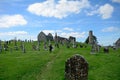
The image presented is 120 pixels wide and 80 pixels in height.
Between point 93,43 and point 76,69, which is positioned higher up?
point 93,43

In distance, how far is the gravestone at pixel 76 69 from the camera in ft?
62.2

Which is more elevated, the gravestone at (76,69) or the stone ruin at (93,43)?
the stone ruin at (93,43)

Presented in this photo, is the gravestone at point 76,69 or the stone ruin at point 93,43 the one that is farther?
the stone ruin at point 93,43

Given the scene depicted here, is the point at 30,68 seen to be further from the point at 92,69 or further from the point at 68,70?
the point at 68,70

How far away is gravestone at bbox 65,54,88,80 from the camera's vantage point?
19.0m

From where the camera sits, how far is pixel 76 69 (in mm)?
18953

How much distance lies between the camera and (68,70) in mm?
19234

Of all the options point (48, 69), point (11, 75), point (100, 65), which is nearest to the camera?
point (11, 75)

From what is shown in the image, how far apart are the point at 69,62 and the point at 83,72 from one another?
1.32 metres

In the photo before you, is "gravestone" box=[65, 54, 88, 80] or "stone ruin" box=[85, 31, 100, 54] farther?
"stone ruin" box=[85, 31, 100, 54]

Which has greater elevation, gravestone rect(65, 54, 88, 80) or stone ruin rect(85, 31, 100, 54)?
stone ruin rect(85, 31, 100, 54)

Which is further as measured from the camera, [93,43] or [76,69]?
[93,43]

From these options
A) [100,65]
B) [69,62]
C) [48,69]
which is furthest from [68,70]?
[100,65]

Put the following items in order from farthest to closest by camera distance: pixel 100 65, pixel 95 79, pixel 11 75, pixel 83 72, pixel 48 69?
pixel 100 65 → pixel 48 69 → pixel 11 75 → pixel 95 79 → pixel 83 72
